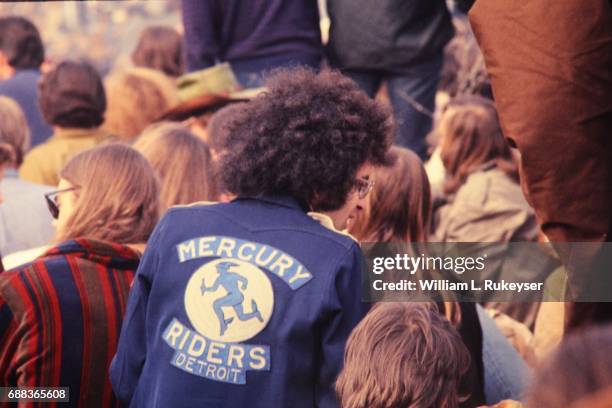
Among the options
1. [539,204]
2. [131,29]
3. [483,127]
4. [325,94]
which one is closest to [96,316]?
[325,94]

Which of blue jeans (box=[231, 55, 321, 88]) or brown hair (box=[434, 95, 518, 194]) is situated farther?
blue jeans (box=[231, 55, 321, 88])

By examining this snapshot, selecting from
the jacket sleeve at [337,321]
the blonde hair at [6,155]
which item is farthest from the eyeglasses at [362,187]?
the blonde hair at [6,155]

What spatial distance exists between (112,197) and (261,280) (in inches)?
40.8

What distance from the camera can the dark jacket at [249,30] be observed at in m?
5.71

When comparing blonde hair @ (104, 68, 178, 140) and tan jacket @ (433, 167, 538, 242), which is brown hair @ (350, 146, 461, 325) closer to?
tan jacket @ (433, 167, 538, 242)

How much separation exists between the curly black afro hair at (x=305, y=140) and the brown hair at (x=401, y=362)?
0.50 m

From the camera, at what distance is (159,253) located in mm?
3170

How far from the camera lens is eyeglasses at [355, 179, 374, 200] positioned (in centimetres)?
342

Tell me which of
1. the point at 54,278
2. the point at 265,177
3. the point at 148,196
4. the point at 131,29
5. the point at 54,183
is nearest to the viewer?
the point at 265,177

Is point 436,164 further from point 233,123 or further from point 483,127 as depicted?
point 233,123

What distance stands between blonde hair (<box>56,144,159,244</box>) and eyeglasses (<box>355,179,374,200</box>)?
83 cm

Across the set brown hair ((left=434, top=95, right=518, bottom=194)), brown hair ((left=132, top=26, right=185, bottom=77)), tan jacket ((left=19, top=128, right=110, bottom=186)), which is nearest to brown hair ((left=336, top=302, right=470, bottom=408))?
brown hair ((left=434, top=95, right=518, bottom=194))

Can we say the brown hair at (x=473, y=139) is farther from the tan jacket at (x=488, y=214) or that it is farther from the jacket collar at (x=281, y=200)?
the jacket collar at (x=281, y=200)

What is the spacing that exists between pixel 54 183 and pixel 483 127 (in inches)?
86.0
